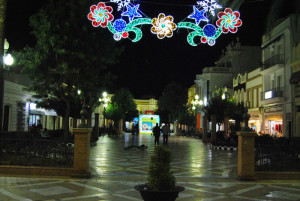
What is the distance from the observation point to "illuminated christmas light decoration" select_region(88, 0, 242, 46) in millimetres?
13125

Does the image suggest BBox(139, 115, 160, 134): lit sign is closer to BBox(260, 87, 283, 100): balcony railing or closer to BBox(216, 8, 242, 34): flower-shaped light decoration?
BBox(260, 87, 283, 100): balcony railing

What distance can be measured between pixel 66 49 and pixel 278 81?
19.1 meters

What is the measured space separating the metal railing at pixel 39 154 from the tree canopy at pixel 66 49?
8.56 metres

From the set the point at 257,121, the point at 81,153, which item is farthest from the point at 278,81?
the point at 81,153

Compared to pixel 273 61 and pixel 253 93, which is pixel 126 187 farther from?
pixel 253 93

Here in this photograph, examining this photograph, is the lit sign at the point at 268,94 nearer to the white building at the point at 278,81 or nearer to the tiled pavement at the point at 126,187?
the white building at the point at 278,81

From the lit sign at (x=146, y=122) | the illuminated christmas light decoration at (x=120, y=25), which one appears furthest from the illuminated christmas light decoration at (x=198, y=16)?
the lit sign at (x=146, y=122)

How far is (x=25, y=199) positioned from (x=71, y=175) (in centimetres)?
284

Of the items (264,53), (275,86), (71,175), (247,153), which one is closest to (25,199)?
(71,175)

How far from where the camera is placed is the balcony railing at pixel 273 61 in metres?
29.4

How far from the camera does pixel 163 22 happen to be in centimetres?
1338

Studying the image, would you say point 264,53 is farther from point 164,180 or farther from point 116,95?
point 116,95

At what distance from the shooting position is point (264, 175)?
10.5m

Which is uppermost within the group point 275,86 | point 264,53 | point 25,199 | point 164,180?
point 264,53
